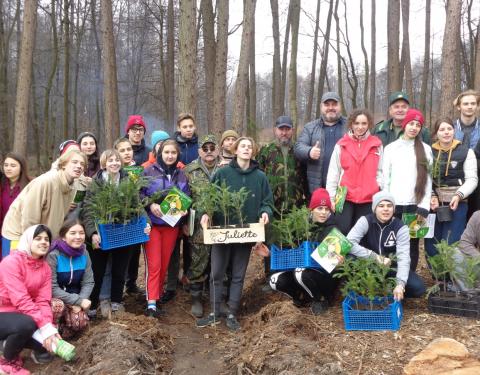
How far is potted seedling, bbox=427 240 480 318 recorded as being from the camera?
4.27 metres

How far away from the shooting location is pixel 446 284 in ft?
15.6

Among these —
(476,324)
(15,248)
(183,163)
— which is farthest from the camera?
(183,163)

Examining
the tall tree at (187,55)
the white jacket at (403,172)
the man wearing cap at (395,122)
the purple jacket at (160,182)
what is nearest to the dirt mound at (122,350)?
the purple jacket at (160,182)

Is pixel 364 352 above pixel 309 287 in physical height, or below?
below

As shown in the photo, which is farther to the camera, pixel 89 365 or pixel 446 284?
pixel 446 284

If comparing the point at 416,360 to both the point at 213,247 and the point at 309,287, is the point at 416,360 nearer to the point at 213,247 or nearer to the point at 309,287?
the point at 309,287

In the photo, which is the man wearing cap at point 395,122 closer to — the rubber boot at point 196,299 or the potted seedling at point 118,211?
the rubber boot at point 196,299

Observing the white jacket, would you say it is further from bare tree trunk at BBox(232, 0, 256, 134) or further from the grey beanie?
bare tree trunk at BBox(232, 0, 256, 134)

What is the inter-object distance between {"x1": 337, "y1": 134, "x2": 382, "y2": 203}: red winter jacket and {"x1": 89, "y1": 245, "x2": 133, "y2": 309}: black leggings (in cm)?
257

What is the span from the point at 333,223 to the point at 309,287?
745mm

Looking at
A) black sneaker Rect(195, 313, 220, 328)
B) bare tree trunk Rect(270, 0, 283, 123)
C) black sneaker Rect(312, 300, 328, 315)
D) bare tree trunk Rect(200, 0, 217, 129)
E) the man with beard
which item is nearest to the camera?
black sneaker Rect(312, 300, 328, 315)

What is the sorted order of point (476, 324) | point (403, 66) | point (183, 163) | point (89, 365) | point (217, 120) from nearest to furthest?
1. point (89, 365)
2. point (476, 324)
3. point (183, 163)
4. point (217, 120)
5. point (403, 66)

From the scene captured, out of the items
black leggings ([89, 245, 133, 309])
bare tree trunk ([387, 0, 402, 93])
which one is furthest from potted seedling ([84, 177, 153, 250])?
bare tree trunk ([387, 0, 402, 93])

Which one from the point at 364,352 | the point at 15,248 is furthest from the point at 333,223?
the point at 15,248
